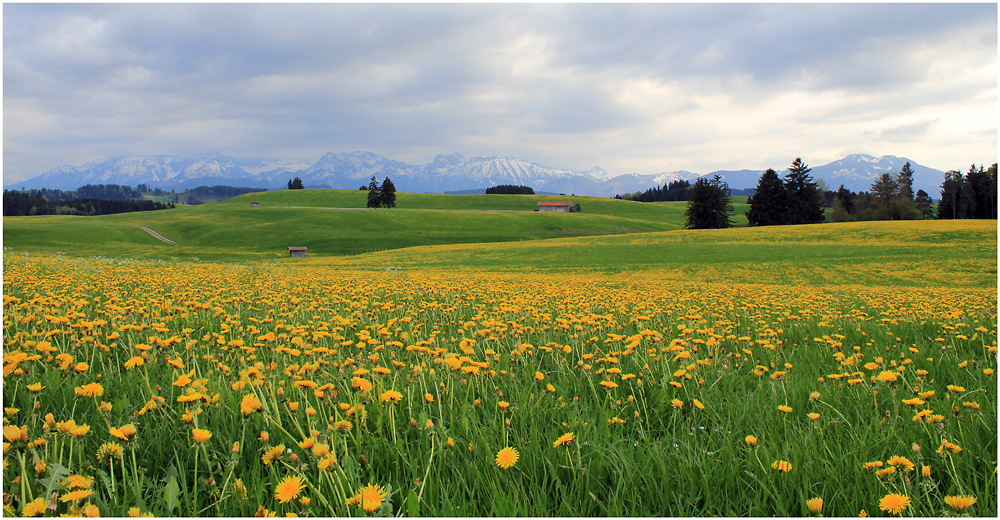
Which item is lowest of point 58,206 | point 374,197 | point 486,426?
point 486,426

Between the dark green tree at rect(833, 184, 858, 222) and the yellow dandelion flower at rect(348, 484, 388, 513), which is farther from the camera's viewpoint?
the dark green tree at rect(833, 184, 858, 222)

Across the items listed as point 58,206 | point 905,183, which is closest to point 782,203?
point 905,183

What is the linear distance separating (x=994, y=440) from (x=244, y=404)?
3.72 metres

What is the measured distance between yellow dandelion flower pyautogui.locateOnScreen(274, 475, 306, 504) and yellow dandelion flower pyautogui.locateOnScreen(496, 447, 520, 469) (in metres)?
0.81

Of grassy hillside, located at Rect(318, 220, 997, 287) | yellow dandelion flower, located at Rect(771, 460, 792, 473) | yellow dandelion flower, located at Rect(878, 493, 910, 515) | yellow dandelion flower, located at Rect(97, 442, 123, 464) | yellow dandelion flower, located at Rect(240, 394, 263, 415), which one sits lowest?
grassy hillside, located at Rect(318, 220, 997, 287)

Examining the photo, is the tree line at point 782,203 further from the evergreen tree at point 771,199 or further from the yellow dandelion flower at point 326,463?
the yellow dandelion flower at point 326,463

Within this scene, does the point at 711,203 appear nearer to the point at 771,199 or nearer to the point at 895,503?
the point at 771,199

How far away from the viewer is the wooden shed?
108 m

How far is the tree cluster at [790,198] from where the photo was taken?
221 ft

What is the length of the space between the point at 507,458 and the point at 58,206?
591 ft

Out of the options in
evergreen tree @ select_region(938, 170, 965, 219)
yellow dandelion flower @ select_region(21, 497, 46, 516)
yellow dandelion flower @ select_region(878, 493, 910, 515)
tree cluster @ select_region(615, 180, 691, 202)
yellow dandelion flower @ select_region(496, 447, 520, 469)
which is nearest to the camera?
yellow dandelion flower @ select_region(21, 497, 46, 516)

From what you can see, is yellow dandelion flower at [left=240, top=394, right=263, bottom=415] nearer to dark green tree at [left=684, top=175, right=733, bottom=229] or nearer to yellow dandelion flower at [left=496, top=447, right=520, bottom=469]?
yellow dandelion flower at [left=496, top=447, right=520, bottom=469]

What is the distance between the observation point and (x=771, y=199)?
225 feet

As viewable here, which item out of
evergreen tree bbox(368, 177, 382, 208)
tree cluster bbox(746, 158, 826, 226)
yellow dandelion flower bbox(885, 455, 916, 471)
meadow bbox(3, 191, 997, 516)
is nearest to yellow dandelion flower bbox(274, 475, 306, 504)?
meadow bbox(3, 191, 997, 516)
